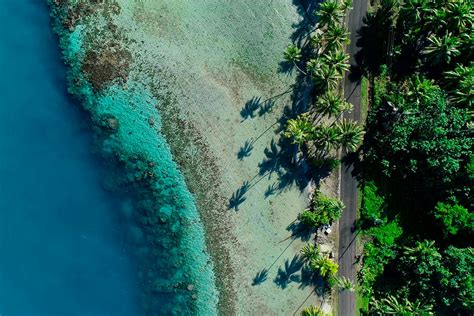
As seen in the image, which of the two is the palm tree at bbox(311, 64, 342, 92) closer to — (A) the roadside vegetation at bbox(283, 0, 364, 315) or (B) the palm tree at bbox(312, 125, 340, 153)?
(A) the roadside vegetation at bbox(283, 0, 364, 315)

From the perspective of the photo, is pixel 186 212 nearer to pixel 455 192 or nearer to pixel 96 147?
pixel 96 147

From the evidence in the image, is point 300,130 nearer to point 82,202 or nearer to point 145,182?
point 145,182

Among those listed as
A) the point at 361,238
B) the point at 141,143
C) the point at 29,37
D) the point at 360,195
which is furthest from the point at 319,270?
the point at 29,37

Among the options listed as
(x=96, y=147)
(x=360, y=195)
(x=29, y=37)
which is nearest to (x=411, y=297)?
(x=360, y=195)

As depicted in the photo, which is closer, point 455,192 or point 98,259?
point 455,192

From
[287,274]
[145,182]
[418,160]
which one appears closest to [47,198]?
[145,182]

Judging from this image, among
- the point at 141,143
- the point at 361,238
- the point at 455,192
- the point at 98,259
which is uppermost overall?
the point at 141,143

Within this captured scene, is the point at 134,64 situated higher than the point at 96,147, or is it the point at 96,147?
the point at 134,64
